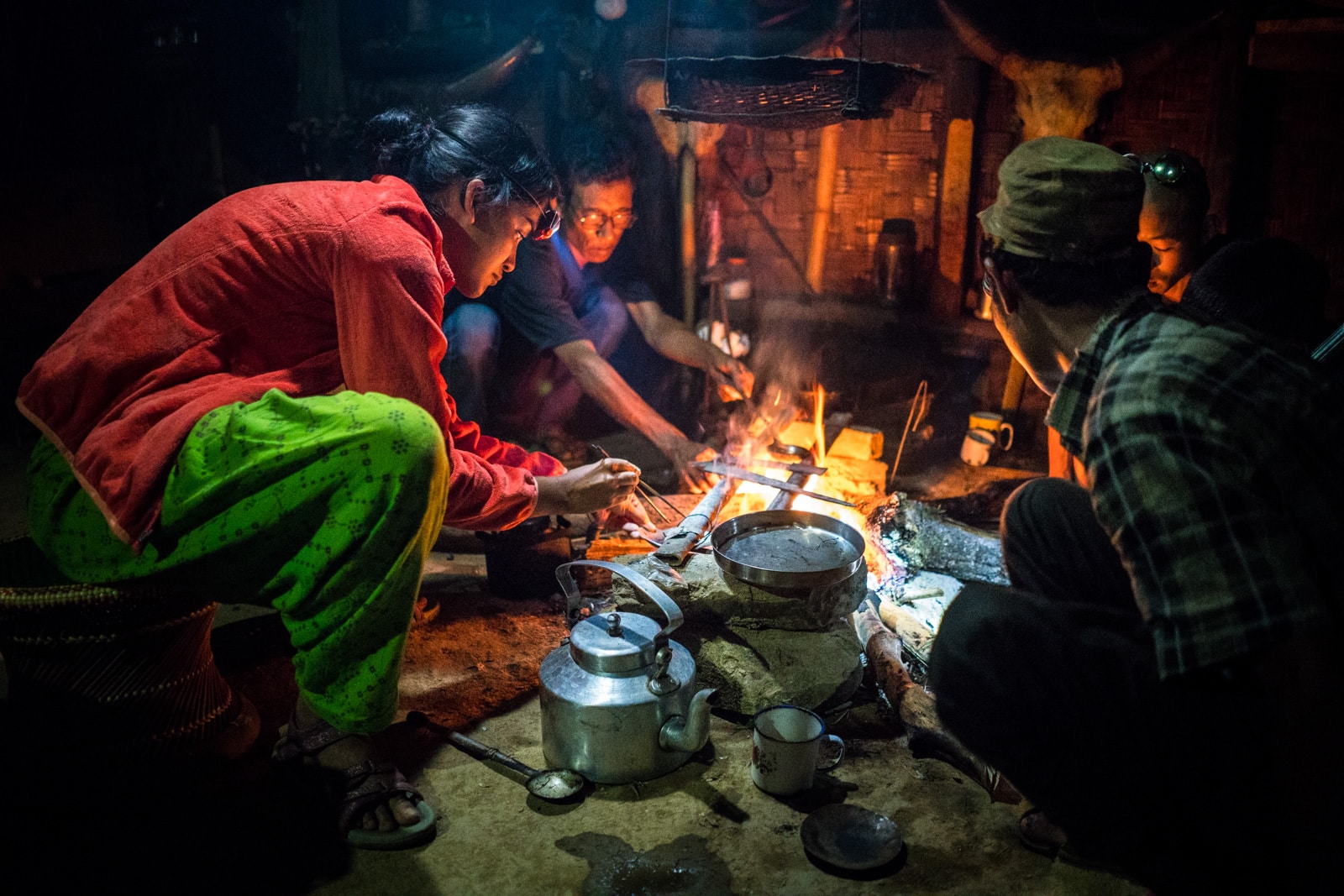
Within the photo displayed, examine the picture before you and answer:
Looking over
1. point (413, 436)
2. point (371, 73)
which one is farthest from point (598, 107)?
point (413, 436)

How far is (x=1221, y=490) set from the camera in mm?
1804

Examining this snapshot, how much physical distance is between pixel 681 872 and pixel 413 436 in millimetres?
1427

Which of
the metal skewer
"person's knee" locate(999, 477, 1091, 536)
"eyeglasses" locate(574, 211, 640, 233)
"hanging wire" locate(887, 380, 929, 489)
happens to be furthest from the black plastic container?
"hanging wire" locate(887, 380, 929, 489)

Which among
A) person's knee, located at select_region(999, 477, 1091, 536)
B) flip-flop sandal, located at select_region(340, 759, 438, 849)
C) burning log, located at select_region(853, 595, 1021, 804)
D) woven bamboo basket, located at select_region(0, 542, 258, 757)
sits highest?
person's knee, located at select_region(999, 477, 1091, 536)

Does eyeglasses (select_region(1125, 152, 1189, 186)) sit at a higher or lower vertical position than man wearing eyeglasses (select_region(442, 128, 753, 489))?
higher

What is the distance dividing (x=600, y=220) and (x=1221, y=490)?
4.17 m

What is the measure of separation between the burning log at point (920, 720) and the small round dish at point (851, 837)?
1.22ft

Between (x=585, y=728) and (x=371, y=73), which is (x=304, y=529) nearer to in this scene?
(x=585, y=728)

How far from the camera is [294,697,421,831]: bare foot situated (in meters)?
2.74

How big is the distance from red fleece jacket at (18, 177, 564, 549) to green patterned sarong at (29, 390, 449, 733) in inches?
4.5

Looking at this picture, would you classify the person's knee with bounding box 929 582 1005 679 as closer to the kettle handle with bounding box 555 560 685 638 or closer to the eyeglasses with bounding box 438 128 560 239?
the kettle handle with bounding box 555 560 685 638

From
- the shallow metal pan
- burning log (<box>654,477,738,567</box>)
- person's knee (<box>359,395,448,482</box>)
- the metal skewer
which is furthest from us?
the metal skewer

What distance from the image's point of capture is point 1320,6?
17.4 ft

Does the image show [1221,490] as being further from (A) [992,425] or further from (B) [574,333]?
(A) [992,425]
